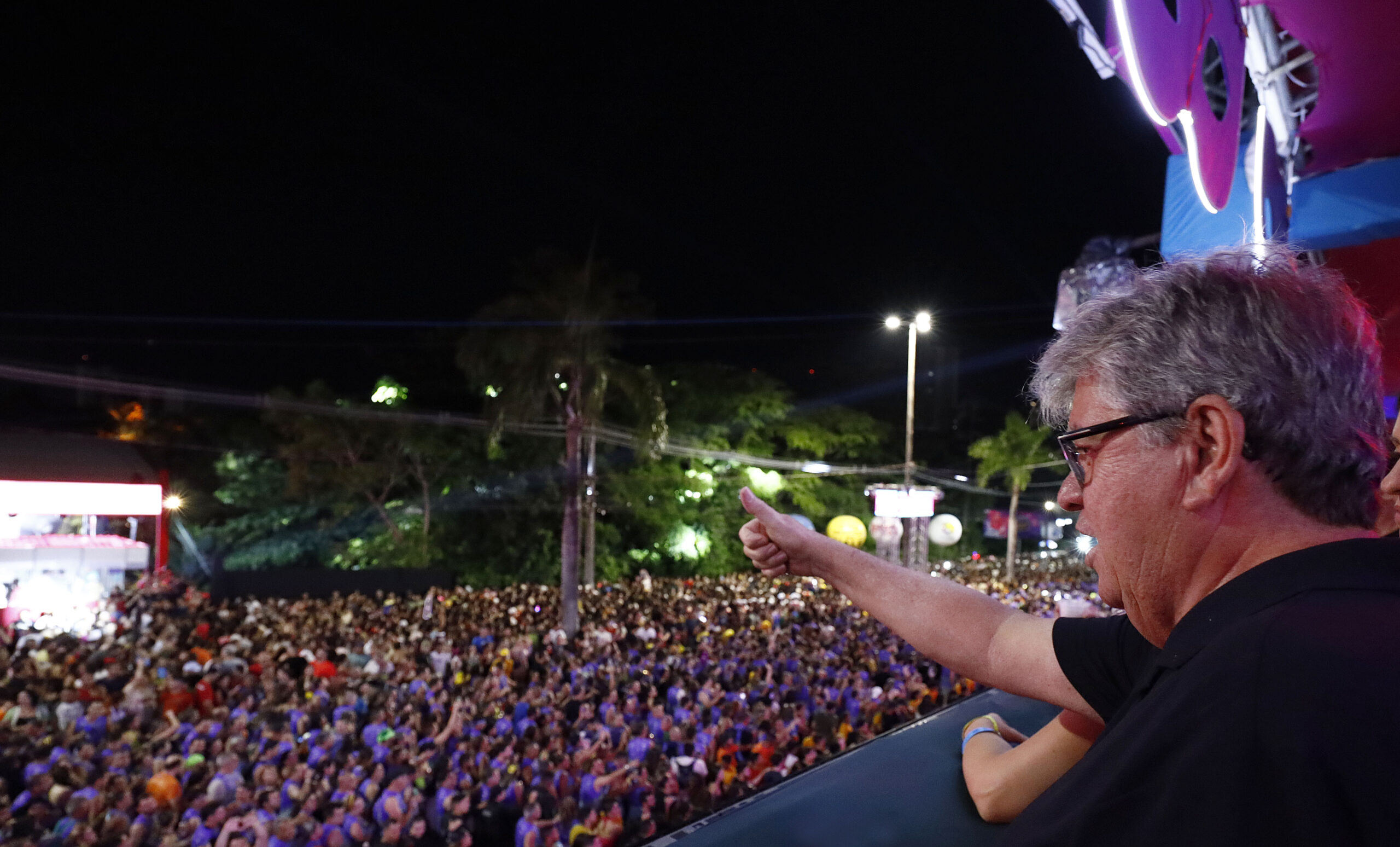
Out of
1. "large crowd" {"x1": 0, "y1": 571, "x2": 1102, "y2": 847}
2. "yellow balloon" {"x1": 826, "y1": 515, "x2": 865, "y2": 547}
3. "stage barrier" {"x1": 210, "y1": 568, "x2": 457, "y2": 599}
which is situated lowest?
"stage barrier" {"x1": 210, "y1": 568, "x2": 457, "y2": 599}

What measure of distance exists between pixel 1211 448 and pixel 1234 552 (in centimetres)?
10

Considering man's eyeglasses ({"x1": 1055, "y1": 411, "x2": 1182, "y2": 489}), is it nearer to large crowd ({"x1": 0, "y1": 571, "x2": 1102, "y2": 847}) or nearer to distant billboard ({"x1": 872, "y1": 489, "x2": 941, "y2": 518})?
large crowd ({"x1": 0, "y1": 571, "x2": 1102, "y2": 847})

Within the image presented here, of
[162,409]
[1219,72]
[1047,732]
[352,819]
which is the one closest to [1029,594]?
[1219,72]

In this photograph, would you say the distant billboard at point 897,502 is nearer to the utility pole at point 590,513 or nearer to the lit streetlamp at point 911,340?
the lit streetlamp at point 911,340

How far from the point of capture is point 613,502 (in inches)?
866

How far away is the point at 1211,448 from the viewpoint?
776 mm

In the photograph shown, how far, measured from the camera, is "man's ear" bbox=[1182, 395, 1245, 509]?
2.45 ft

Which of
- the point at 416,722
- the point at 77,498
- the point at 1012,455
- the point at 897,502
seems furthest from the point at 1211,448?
the point at 1012,455

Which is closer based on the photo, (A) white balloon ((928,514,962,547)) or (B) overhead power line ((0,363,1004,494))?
(B) overhead power line ((0,363,1004,494))

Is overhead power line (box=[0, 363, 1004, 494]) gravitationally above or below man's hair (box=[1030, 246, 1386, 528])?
above

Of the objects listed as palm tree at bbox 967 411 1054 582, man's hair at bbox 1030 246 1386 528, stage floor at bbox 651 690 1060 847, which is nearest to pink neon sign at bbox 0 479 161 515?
stage floor at bbox 651 690 1060 847

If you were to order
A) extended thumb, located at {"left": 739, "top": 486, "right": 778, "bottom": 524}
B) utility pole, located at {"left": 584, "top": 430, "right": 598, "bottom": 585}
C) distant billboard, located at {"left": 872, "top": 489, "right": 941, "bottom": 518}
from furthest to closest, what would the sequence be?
distant billboard, located at {"left": 872, "top": 489, "right": 941, "bottom": 518} → utility pole, located at {"left": 584, "top": 430, "right": 598, "bottom": 585} → extended thumb, located at {"left": 739, "top": 486, "right": 778, "bottom": 524}

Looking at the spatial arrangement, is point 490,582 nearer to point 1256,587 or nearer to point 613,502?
point 613,502

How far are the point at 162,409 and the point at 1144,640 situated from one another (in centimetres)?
3083
